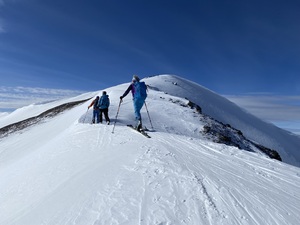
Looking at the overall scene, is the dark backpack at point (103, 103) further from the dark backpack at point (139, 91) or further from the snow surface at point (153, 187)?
the snow surface at point (153, 187)

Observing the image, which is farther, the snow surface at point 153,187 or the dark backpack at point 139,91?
the dark backpack at point 139,91

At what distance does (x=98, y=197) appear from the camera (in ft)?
18.1

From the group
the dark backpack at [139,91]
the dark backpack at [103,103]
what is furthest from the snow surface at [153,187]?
the dark backpack at [103,103]

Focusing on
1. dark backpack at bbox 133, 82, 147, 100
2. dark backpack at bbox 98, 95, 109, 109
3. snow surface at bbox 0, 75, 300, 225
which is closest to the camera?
snow surface at bbox 0, 75, 300, 225

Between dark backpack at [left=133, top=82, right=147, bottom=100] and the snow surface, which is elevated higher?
dark backpack at [left=133, top=82, right=147, bottom=100]

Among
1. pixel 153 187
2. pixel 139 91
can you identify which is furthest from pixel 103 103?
pixel 153 187

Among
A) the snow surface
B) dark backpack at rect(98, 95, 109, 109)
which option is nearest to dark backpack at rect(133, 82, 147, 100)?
the snow surface

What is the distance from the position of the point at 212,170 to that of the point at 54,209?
4.21 metres

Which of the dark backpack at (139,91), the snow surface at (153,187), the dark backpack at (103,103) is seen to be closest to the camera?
the snow surface at (153,187)

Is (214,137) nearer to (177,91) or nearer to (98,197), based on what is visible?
(98,197)

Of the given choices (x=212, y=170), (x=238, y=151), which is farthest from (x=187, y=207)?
(x=238, y=151)

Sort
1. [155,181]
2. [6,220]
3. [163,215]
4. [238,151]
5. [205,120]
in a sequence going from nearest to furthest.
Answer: [163,215]
[6,220]
[155,181]
[238,151]
[205,120]

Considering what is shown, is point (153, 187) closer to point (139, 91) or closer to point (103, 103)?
point (139, 91)

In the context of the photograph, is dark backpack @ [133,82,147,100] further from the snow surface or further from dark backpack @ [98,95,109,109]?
dark backpack @ [98,95,109,109]
